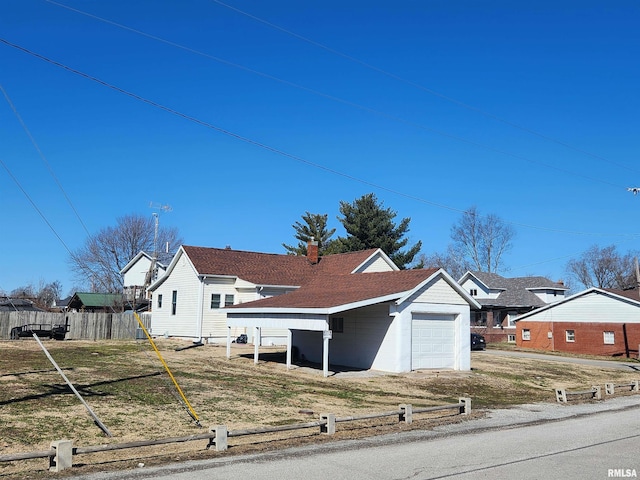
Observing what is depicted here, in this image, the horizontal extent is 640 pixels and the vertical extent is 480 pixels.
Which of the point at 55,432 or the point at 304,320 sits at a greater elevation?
the point at 304,320

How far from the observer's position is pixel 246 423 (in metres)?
15.1

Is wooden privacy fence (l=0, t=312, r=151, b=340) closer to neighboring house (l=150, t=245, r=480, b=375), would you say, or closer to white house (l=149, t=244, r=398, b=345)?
white house (l=149, t=244, r=398, b=345)

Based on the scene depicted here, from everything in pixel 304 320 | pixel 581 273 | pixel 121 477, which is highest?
pixel 581 273

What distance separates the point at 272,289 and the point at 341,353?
10.9 meters

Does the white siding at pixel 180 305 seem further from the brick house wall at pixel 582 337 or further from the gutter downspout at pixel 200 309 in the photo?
the brick house wall at pixel 582 337

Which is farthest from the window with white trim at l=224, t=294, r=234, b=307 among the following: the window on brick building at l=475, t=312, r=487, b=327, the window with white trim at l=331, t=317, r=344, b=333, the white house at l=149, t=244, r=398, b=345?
the window on brick building at l=475, t=312, r=487, b=327

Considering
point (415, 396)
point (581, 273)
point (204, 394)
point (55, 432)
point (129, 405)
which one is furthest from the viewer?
point (581, 273)

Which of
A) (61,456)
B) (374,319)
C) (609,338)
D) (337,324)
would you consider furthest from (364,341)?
(609,338)

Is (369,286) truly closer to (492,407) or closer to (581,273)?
(492,407)

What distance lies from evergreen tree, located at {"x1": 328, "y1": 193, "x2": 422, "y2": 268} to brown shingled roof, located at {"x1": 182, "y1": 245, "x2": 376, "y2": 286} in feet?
70.6

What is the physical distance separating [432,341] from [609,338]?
80.4 feet

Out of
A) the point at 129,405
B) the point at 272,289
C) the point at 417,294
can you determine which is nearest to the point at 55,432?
the point at 129,405

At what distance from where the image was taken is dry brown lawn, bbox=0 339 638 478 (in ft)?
42.0

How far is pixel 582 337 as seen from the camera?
4762cm
